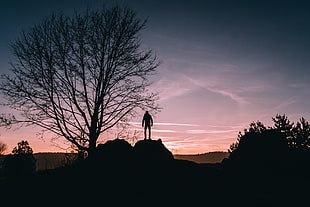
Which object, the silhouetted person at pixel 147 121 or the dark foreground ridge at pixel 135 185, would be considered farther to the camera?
the silhouetted person at pixel 147 121

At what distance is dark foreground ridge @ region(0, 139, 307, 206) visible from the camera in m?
7.88

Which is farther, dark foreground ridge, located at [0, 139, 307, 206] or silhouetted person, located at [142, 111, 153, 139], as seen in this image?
silhouetted person, located at [142, 111, 153, 139]

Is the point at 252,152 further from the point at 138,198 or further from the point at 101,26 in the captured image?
the point at 101,26

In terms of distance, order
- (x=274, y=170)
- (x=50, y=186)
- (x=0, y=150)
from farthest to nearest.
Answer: (x=0, y=150) < (x=274, y=170) < (x=50, y=186)

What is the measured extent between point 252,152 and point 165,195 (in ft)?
35.8

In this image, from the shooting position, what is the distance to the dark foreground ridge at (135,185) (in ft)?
25.9

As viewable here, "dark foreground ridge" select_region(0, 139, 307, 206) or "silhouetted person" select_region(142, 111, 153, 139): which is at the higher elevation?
"silhouetted person" select_region(142, 111, 153, 139)

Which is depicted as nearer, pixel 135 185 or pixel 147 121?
pixel 135 185

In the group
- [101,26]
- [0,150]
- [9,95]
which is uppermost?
[101,26]

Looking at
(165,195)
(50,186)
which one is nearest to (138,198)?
(165,195)

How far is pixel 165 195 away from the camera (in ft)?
26.8

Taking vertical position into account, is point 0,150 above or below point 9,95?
below

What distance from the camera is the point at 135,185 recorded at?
8.93m

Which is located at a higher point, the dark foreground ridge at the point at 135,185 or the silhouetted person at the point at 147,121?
the silhouetted person at the point at 147,121
